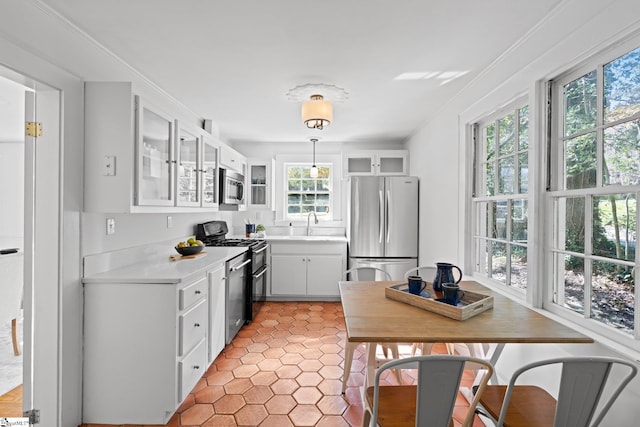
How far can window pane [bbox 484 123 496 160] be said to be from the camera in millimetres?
2570

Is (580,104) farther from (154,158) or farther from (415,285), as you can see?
(154,158)

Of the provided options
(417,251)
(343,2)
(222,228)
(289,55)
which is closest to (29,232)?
(289,55)

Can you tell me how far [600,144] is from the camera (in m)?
1.55

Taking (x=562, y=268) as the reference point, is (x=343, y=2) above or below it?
above

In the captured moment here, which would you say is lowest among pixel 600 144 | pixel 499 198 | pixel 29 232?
pixel 29 232

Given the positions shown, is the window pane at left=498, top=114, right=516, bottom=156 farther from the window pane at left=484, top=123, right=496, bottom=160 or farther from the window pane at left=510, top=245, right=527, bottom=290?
the window pane at left=510, top=245, right=527, bottom=290

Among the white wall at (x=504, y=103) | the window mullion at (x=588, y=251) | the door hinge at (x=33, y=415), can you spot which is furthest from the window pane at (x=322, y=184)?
the door hinge at (x=33, y=415)

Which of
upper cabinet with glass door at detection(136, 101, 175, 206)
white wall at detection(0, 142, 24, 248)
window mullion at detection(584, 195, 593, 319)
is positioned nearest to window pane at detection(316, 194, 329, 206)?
A: upper cabinet with glass door at detection(136, 101, 175, 206)

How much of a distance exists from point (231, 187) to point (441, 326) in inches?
122

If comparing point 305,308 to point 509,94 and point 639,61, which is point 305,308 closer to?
point 509,94

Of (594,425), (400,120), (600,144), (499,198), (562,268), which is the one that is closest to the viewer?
(594,425)

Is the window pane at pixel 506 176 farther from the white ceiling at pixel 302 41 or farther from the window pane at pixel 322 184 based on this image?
the window pane at pixel 322 184

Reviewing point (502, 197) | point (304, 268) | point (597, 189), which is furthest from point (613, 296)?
point (304, 268)

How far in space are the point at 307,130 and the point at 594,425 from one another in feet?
12.8
